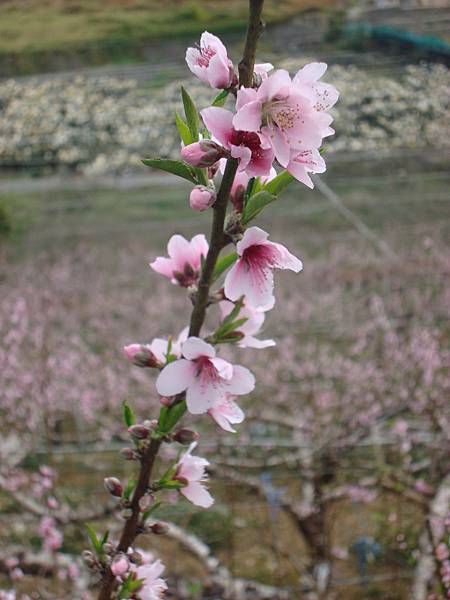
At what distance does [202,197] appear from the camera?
49cm

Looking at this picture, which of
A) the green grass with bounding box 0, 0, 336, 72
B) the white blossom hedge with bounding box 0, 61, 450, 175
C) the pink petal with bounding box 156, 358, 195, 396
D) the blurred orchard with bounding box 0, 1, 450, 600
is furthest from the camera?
the green grass with bounding box 0, 0, 336, 72

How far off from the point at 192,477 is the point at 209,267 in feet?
0.75

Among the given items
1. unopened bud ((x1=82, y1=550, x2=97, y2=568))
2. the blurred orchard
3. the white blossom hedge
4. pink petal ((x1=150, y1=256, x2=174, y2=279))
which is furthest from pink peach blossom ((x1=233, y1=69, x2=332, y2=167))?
the white blossom hedge

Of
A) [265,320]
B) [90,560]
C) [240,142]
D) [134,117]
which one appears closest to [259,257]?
[240,142]

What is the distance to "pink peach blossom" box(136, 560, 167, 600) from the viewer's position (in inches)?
22.5

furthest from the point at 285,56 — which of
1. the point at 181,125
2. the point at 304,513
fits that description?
the point at 181,125

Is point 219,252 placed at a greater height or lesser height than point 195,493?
greater

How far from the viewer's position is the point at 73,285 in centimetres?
495

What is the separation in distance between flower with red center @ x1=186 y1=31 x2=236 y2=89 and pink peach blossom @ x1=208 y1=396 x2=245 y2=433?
0.30 metres

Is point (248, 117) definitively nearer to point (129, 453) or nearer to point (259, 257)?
point (259, 257)

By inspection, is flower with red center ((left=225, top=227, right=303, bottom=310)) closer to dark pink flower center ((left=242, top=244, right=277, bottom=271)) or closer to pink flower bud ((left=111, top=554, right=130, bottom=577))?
dark pink flower center ((left=242, top=244, right=277, bottom=271))

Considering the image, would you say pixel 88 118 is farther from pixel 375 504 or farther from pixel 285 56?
pixel 375 504

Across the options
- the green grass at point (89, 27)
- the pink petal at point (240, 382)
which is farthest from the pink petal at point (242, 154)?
the green grass at point (89, 27)

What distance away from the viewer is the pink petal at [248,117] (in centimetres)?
44
